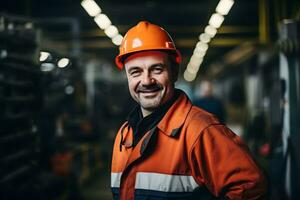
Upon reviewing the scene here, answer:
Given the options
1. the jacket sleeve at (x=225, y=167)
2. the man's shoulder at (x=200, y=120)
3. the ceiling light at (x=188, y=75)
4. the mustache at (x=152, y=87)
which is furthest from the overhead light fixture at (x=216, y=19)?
the ceiling light at (x=188, y=75)

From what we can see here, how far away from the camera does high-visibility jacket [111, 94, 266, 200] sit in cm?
201

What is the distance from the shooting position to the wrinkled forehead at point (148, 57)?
243 cm

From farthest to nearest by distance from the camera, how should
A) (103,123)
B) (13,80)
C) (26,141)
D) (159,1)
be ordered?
1. (103,123)
2. (159,1)
3. (26,141)
4. (13,80)

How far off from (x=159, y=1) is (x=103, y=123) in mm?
3877

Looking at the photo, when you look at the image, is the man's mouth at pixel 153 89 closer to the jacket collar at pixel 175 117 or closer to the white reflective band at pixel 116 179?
the jacket collar at pixel 175 117

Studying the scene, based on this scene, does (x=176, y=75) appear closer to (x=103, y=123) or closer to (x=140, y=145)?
(x=140, y=145)

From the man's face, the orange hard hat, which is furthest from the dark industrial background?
the man's face

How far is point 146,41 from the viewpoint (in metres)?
2.46

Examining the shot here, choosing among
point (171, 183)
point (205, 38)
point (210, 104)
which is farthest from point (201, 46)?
point (171, 183)

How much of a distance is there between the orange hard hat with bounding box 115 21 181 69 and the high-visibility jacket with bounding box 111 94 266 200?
0.35 m

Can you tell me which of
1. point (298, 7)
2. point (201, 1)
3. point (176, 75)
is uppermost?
point (201, 1)

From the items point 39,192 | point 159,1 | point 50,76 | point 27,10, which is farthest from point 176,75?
point 159,1

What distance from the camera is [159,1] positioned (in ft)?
35.9

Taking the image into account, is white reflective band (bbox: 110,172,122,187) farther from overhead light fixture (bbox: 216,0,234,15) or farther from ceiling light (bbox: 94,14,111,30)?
ceiling light (bbox: 94,14,111,30)
